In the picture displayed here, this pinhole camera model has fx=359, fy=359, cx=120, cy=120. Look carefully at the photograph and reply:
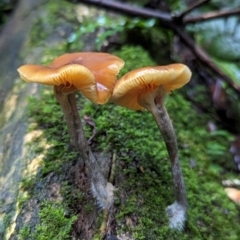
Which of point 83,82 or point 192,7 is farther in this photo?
point 192,7

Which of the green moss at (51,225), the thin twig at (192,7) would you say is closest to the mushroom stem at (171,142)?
the green moss at (51,225)

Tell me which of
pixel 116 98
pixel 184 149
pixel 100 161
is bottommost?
pixel 184 149

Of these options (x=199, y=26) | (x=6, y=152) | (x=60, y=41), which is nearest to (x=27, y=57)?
(x=60, y=41)

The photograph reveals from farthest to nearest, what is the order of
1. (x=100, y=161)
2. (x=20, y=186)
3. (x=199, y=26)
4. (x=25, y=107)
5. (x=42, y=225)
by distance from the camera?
1. (x=199, y=26)
2. (x=25, y=107)
3. (x=100, y=161)
4. (x=20, y=186)
5. (x=42, y=225)

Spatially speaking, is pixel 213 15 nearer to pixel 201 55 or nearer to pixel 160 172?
pixel 201 55

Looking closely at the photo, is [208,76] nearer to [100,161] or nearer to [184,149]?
[184,149]

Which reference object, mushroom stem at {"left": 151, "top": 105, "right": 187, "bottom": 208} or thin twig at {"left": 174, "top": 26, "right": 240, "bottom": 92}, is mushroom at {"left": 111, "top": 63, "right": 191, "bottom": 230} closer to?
mushroom stem at {"left": 151, "top": 105, "right": 187, "bottom": 208}

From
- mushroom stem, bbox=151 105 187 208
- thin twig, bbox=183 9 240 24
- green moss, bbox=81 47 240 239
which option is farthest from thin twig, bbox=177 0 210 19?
mushroom stem, bbox=151 105 187 208

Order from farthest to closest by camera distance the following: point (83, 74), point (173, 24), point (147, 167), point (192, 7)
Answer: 1. point (173, 24)
2. point (192, 7)
3. point (147, 167)
4. point (83, 74)

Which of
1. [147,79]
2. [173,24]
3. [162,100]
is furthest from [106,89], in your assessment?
[173,24]
